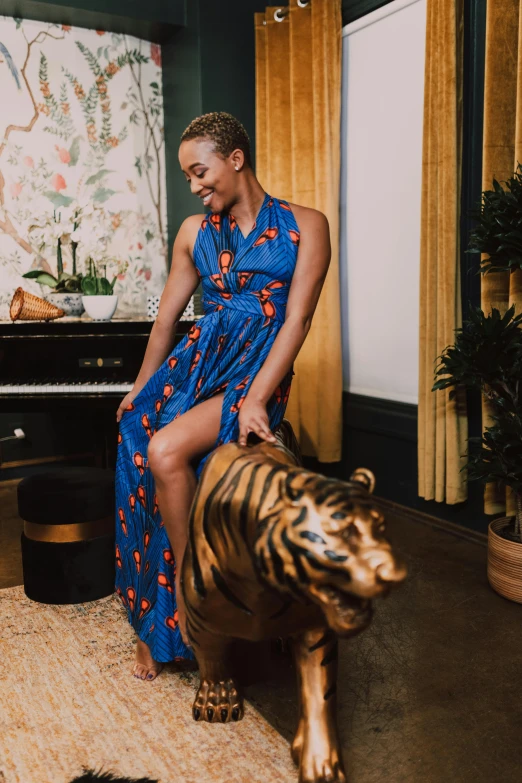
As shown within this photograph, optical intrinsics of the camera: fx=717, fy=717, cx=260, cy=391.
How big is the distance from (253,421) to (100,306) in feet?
6.17

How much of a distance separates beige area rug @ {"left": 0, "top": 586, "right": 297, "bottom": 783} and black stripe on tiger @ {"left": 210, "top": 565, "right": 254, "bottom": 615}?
44 cm

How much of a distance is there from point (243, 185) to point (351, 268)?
201 centimetres

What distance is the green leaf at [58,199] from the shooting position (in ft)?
13.1

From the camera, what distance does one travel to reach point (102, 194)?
13.6ft

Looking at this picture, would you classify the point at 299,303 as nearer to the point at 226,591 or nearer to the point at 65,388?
the point at 226,591

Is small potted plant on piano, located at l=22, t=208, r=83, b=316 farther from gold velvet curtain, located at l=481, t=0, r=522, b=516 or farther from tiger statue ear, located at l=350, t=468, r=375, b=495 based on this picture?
tiger statue ear, located at l=350, t=468, r=375, b=495

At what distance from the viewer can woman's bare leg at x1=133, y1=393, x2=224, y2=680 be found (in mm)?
1775

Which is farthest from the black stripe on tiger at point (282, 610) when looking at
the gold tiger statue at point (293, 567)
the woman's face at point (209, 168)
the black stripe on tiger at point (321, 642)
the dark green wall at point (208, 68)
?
the dark green wall at point (208, 68)

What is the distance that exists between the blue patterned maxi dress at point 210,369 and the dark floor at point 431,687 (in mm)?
377

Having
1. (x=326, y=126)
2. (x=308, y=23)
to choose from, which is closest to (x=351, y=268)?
(x=326, y=126)

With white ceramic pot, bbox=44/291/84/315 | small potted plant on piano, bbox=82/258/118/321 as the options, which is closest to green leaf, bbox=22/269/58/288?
white ceramic pot, bbox=44/291/84/315

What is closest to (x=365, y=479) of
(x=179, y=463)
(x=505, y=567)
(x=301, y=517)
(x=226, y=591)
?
(x=301, y=517)

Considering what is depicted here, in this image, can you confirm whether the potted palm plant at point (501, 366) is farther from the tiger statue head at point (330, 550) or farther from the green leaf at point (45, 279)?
the green leaf at point (45, 279)

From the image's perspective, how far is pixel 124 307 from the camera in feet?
14.1
